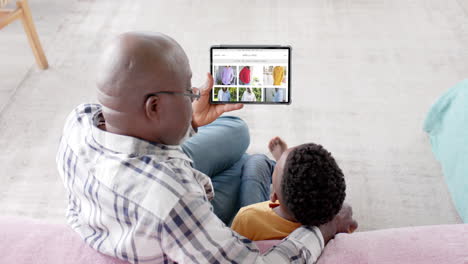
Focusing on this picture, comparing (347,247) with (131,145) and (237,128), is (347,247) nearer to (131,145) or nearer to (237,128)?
(131,145)

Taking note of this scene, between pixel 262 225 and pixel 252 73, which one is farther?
pixel 252 73

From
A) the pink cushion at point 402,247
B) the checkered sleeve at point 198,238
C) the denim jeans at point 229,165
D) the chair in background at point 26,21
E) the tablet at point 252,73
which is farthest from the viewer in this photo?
the chair in background at point 26,21

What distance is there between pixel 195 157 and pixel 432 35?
5.60 ft

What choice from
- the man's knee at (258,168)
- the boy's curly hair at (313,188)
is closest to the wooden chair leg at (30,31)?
the man's knee at (258,168)

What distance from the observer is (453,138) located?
1652mm

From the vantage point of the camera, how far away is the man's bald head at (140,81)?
0.85 m

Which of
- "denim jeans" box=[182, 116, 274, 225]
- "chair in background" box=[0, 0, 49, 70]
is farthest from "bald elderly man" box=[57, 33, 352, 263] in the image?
"chair in background" box=[0, 0, 49, 70]

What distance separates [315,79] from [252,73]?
2.48 ft

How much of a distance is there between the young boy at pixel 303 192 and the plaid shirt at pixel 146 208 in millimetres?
95

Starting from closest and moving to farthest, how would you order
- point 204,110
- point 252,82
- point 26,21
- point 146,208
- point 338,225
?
point 146,208, point 338,225, point 204,110, point 252,82, point 26,21

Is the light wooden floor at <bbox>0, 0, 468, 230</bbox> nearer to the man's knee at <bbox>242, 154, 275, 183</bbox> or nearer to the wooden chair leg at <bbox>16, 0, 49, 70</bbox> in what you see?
the wooden chair leg at <bbox>16, 0, 49, 70</bbox>

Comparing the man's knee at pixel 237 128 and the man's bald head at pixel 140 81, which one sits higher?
the man's bald head at pixel 140 81

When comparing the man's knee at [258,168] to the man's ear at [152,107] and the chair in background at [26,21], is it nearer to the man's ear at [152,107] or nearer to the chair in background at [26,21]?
the man's ear at [152,107]

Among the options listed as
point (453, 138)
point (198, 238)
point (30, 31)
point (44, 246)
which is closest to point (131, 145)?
point (198, 238)
